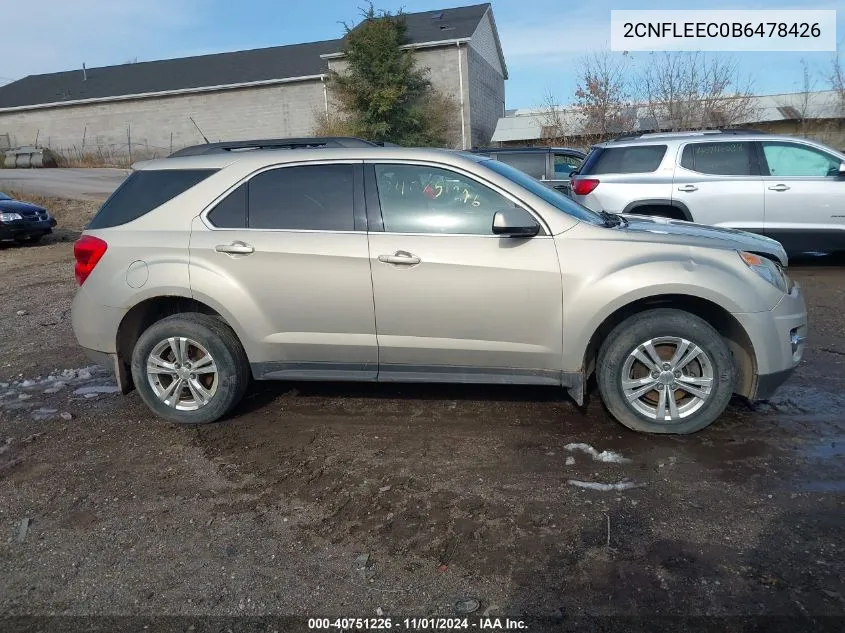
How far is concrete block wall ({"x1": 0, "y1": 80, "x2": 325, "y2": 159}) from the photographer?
3347 centimetres

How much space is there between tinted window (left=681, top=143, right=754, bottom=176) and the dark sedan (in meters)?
13.2

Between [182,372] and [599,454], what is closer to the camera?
[599,454]

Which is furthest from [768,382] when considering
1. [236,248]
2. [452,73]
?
[452,73]

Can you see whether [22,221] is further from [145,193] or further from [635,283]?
[635,283]

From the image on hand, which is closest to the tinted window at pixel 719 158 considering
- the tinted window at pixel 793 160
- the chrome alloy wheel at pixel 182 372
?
the tinted window at pixel 793 160

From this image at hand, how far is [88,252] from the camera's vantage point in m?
4.54

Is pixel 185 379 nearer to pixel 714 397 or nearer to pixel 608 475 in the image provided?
pixel 608 475

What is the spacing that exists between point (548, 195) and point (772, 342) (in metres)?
1.67

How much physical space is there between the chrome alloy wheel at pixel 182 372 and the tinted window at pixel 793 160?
7827mm

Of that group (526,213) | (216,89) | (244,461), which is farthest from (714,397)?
(216,89)

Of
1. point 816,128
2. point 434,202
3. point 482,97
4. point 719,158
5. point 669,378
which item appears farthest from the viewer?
point 482,97

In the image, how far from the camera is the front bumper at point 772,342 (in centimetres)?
397

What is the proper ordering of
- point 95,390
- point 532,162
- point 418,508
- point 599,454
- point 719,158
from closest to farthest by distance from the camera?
point 418,508 → point 599,454 → point 95,390 → point 719,158 → point 532,162

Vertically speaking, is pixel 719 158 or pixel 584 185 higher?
pixel 719 158
